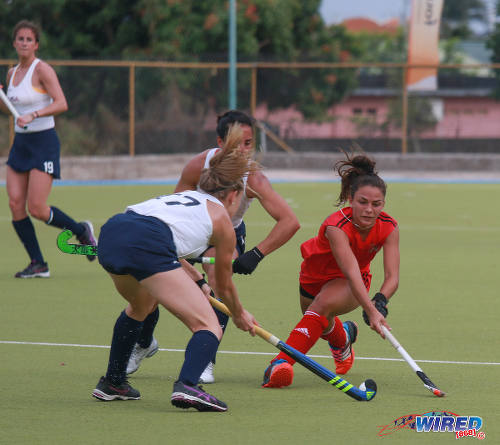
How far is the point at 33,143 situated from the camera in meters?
9.54

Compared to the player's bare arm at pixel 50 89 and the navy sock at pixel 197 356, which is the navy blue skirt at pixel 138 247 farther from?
the player's bare arm at pixel 50 89

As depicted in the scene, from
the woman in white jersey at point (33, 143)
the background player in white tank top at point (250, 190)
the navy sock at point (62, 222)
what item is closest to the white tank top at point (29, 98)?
the woman in white jersey at point (33, 143)

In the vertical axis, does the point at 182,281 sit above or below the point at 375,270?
above

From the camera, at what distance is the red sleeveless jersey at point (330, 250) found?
19.8 feet

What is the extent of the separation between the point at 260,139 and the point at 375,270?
1577cm

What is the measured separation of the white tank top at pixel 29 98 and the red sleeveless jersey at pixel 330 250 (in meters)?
4.05

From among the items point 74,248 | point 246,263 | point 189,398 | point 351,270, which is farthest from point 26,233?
point 189,398

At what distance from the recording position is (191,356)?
5.00m

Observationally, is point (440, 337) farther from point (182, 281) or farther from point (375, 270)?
point (375, 270)

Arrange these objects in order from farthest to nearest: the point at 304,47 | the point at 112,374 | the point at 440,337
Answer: the point at 304,47 → the point at 440,337 → the point at 112,374

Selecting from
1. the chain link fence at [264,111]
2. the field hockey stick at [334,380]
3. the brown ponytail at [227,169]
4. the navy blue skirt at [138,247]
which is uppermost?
the brown ponytail at [227,169]

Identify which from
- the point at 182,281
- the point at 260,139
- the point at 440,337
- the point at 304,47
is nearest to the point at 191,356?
the point at 182,281

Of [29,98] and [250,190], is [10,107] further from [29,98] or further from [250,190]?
[250,190]

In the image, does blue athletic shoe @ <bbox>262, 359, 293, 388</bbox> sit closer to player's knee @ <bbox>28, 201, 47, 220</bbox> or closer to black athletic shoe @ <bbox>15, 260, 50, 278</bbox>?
player's knee @ <bbox>28, 201, 47, 220</bbox>
